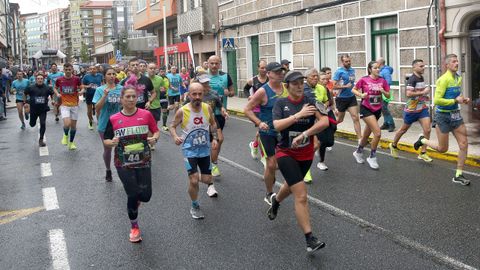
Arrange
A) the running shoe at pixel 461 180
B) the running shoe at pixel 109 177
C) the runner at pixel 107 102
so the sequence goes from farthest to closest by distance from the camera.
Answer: the running shoe at pixel 109 177
the runner at pixel 107 102
the running shoe at pixel 461 180

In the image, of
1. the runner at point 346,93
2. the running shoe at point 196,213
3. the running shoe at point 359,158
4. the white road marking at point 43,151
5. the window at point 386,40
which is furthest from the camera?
the window at point 386,40

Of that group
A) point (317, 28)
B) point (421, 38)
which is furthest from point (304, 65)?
point (421, 38)

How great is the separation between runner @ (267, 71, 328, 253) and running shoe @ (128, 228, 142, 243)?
1610 mm

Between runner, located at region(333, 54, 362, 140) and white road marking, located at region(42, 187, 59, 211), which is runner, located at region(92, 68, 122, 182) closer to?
white road marking, located at region(42, 187, 59, 211)

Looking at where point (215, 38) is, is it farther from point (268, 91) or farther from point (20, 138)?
point (268, 91)

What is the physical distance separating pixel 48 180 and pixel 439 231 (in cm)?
615

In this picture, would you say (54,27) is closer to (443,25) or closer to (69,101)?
(69,101)

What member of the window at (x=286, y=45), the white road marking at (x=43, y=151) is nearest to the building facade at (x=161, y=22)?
the window at (x=286, y=45)

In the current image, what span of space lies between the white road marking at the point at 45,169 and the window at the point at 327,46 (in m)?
11.3

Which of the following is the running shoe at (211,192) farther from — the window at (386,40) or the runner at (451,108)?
the window at (386,40)

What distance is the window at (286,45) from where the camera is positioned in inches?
885

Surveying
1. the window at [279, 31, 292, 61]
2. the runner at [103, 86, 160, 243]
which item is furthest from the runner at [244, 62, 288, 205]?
the window at [279, 31, 292, 61]

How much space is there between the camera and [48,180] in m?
9.34

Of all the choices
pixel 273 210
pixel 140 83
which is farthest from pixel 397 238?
pixel 140 83
